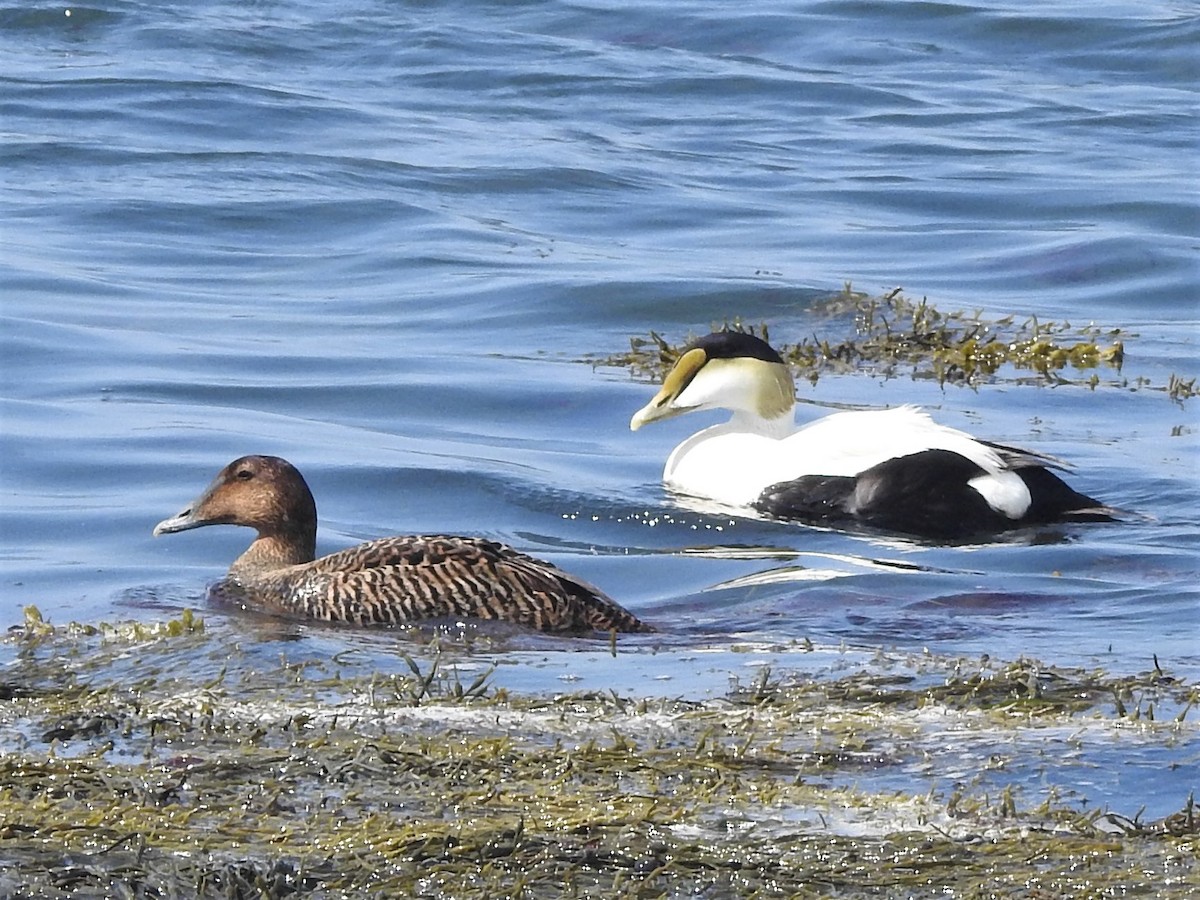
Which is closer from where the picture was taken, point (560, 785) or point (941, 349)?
point (560, 785)

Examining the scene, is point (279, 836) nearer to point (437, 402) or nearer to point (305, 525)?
point (305, 525)

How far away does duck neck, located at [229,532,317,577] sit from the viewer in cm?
837

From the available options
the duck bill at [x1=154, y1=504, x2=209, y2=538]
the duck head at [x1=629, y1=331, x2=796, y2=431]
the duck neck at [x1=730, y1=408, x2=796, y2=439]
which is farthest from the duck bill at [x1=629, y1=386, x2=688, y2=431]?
the duck bill at [x1=154, y1=504, x2=209, y2=538]

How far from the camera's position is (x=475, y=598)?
25.2ft

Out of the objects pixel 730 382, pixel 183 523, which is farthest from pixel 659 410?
pixel 183 523

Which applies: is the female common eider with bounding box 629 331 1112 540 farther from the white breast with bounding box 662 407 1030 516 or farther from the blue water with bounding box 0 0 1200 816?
the blue water with bounding box 0 0 1200 816

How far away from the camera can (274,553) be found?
332 inches

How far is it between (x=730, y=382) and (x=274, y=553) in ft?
10.6

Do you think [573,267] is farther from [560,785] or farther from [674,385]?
[560,785]

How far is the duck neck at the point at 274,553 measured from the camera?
837 centimetres

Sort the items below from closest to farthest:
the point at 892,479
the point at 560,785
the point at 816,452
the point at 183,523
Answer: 1. the point at 560,785
2. the point at 183,523
3. the point at 892,479
4. the point at 816,452

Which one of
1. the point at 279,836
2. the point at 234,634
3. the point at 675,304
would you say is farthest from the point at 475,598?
the point at 675,304

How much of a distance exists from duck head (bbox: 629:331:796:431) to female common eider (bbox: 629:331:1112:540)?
0.27 metres

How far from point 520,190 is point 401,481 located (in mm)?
10067
